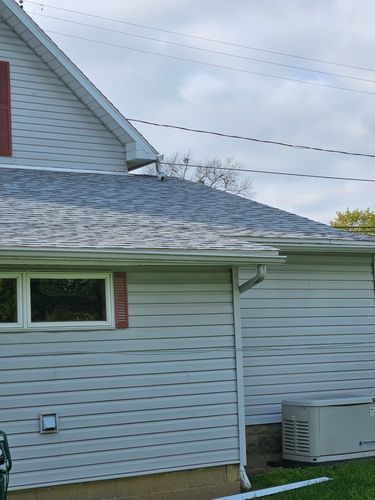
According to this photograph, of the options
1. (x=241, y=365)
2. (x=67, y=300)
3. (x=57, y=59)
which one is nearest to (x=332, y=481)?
(x=241, y=365)

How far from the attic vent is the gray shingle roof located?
7.74 feet

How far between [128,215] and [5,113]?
9.65 feet

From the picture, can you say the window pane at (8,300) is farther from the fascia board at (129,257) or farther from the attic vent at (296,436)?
the attic vent at (296,436)

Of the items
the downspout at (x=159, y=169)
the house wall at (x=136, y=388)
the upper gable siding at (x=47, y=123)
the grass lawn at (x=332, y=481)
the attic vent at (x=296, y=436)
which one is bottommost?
the grass lawn at (x=332, y=481)

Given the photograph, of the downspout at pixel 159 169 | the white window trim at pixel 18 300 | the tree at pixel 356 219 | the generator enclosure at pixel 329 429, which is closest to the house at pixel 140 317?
the white window trim at pixel 18 300

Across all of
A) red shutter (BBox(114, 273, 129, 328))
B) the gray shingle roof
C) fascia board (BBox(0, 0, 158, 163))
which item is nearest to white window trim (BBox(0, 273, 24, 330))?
the gray shingle roof

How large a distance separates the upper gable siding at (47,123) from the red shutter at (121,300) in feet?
12.6

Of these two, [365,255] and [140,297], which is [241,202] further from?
[140,297]

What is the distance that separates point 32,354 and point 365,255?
5557mm

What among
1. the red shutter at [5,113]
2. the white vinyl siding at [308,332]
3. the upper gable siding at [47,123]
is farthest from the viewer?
the upper gable siding at [47,123]

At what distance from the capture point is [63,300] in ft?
26.3

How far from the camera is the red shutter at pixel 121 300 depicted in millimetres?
8258

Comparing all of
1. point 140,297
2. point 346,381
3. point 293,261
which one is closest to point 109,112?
point 293,261

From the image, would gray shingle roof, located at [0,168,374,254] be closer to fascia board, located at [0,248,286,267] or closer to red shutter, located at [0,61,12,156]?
fascia board, located at [0,248,286,267]
